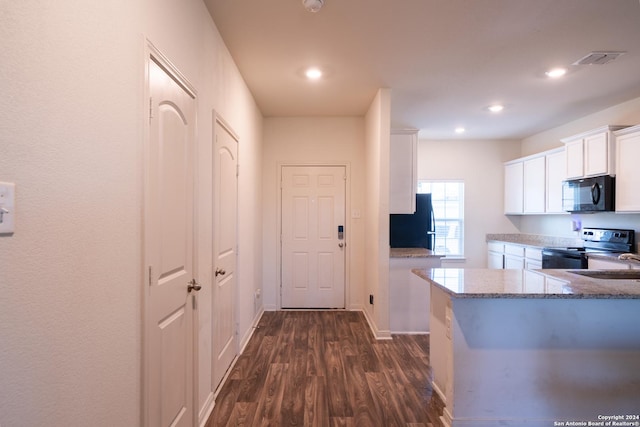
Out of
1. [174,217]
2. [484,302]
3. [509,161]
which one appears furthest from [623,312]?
[509,161]

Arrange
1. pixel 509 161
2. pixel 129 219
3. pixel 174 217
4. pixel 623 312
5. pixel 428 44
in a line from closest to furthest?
1. pixel 129 219
2. pixel 174 217
3. pixel 623 312
4. pixel 428 44
5. pixel 509 161

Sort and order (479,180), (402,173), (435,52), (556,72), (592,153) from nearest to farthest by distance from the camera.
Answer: (435,52) < (556,72) < (592,153) < (402,173) < (479,180)

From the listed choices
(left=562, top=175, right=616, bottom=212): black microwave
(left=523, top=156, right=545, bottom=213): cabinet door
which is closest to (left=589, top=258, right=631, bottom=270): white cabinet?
(left=562, top=175, right=616, bottom=212): black microwave

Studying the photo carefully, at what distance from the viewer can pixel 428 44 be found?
2.44 meters

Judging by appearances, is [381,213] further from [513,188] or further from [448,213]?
[513,188]

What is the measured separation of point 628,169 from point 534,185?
1.43 m

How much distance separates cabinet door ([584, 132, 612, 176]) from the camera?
345 centimetres

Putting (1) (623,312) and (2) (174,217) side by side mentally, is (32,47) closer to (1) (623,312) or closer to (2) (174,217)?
(2) (174,217)

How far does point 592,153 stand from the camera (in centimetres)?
361

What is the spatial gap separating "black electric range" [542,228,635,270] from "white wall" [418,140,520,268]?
1.38 meters

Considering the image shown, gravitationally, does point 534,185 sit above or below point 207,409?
above

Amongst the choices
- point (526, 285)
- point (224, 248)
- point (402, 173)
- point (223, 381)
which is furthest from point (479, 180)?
point (223, 381)

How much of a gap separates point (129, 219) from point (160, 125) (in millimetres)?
499

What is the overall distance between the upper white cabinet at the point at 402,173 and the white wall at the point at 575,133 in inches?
93.2
